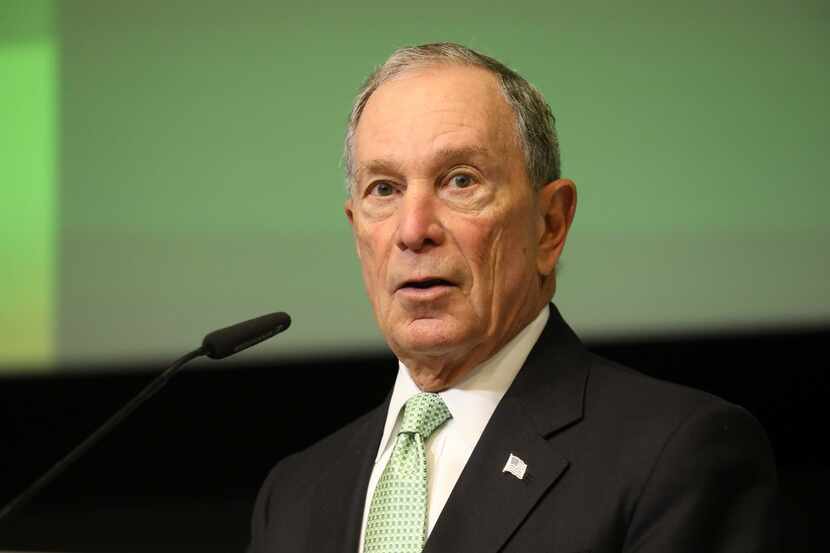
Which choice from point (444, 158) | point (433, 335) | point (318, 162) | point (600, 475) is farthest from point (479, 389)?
point (318, 162)

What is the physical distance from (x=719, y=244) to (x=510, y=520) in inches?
61.7

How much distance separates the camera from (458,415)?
217 cm

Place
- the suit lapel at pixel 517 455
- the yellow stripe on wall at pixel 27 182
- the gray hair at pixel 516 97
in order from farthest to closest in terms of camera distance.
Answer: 1. the yellow stripe on wall at pixel 27 182
2. the gray hair at pixel 516 97
3. the suit lapel at pixel 517 455

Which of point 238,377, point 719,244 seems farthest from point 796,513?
point 238,377

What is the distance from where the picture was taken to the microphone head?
2.14 meters

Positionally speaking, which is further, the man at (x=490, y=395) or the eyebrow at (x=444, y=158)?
the eyebrow at (x=444, y=158)

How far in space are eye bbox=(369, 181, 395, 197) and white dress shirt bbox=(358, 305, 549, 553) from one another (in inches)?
12.8

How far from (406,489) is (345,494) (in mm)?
212

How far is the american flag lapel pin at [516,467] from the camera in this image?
203cm

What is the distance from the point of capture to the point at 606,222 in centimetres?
340

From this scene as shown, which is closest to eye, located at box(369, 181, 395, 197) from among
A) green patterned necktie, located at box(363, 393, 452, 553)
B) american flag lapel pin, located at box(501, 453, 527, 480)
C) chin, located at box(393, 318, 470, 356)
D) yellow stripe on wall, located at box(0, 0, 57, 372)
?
chin, located at box(393, 318, 470, 356)

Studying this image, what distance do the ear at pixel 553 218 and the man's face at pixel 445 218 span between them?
4 centimetres

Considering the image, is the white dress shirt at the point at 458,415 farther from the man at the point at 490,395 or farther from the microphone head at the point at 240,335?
the microphone head at the point at 240,335

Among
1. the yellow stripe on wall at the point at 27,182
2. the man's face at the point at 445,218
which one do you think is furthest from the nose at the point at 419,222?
the yellow stripe on wall at the point at 27,182
